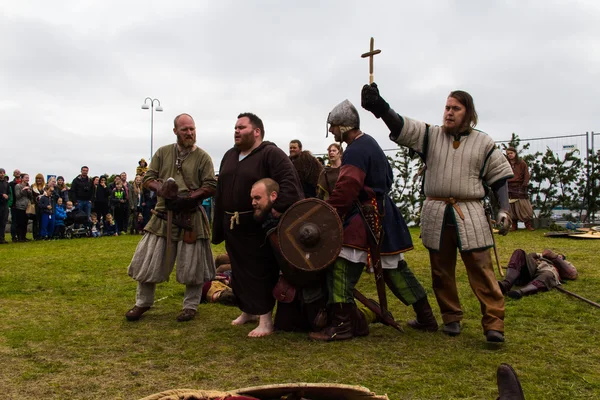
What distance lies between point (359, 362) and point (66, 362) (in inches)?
70.0

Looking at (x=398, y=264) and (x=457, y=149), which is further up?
(x=457, y=149)

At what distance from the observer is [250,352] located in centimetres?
368

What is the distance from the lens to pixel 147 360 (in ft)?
11.5

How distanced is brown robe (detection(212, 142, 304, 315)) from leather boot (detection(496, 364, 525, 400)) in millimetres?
2246

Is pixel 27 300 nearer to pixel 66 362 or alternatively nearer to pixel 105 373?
pixel 66 362

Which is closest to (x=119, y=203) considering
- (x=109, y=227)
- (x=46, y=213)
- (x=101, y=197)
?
(x=101, y=197)

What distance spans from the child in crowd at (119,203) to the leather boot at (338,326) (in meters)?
10.8

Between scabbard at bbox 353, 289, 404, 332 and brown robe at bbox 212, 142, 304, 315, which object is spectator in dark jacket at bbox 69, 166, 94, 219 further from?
scabbard at bbox 353, 289, 404, 332

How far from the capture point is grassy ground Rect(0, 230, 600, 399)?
3.00 metres

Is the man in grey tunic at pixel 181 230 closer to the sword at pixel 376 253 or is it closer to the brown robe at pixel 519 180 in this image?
the sword at pixel 376 253

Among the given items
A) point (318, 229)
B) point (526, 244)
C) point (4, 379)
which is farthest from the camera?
Result: point (526, 244)

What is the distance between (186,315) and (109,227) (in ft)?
33.0

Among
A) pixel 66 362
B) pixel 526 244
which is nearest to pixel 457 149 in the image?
pixel 66 362

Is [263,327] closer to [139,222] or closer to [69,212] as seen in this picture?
[69,212]
